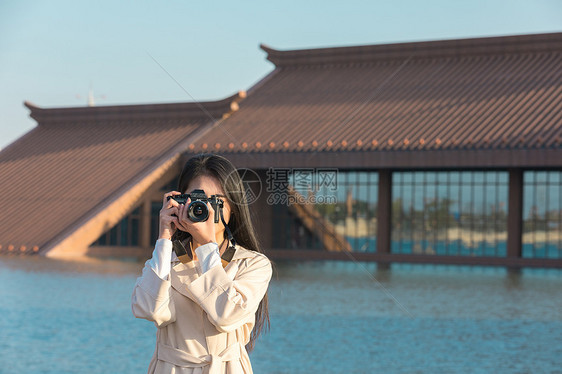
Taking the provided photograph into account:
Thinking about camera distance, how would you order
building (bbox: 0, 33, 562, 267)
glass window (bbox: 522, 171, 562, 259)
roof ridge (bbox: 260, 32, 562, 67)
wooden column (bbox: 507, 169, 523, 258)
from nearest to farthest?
building (bbox: 0, 33, 562, 267), wooden column (bbox: 507, 169, 523, 258), glass window (bbox: 522, 171, 562, 259), roof ridge (bbox: 260, 32, 562, 67)

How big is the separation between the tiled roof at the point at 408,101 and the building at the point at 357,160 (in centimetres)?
6

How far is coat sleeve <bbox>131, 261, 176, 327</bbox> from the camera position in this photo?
2.55m

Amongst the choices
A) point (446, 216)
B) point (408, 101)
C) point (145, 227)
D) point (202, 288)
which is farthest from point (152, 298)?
point (145, 227)

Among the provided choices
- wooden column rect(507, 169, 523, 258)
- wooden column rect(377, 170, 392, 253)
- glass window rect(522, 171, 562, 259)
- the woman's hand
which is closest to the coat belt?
the woman's hand

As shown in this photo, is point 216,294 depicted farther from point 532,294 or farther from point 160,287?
point 532,294

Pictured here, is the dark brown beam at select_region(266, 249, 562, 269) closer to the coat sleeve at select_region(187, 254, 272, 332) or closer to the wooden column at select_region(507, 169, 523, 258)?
the wooden column at select_region(507, 169, 523, 258)

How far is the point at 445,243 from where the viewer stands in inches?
1064

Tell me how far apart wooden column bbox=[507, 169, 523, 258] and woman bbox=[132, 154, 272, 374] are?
22371 millimetres

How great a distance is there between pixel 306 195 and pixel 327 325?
1715 centimetres

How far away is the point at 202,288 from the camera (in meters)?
2.56

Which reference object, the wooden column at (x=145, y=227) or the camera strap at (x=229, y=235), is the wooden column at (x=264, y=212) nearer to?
the wooden column at (x=145, y=227)

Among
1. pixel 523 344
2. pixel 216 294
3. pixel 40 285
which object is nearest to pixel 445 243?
pixel 40 285

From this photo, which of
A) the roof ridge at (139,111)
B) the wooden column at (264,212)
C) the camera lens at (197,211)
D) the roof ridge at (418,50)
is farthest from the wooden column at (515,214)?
the camera lens at (197,211)

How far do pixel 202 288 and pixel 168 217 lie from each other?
26 cm
